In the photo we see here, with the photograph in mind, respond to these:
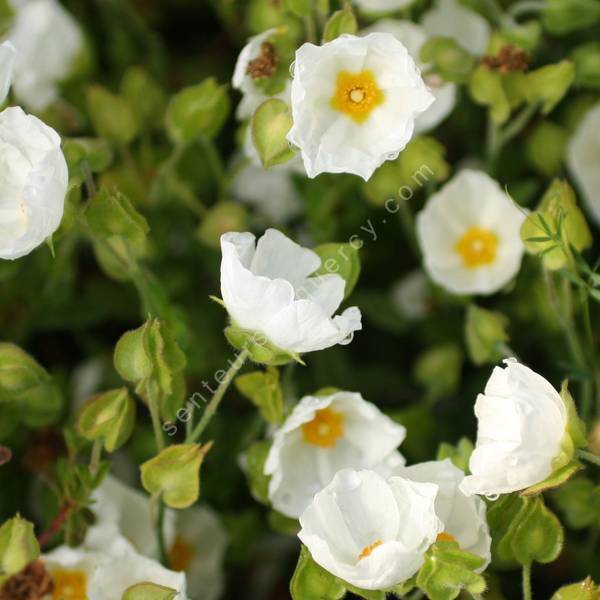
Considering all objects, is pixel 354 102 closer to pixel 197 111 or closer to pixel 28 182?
pixel 197 111

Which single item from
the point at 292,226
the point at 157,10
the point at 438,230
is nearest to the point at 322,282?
the point at 438,230

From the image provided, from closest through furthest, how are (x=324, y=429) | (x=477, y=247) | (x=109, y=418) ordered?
(x=109, y=418)
(x=324, y=429)
(x=477, y=247)

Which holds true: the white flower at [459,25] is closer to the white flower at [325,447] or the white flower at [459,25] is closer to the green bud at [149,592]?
the white flower at [325,447]

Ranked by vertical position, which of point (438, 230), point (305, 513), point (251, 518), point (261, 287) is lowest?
point (251, 518)

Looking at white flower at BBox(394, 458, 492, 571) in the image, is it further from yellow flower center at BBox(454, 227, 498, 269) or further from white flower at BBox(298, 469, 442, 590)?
yellow flower center at BBox(454, 227, 498, 269)

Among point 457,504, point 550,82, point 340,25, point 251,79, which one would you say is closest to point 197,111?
point 251,79

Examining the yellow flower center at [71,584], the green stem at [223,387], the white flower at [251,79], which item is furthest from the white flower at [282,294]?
the yellow flower center at [71,584]

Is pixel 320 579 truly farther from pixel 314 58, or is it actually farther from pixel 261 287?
pixel 314 58
